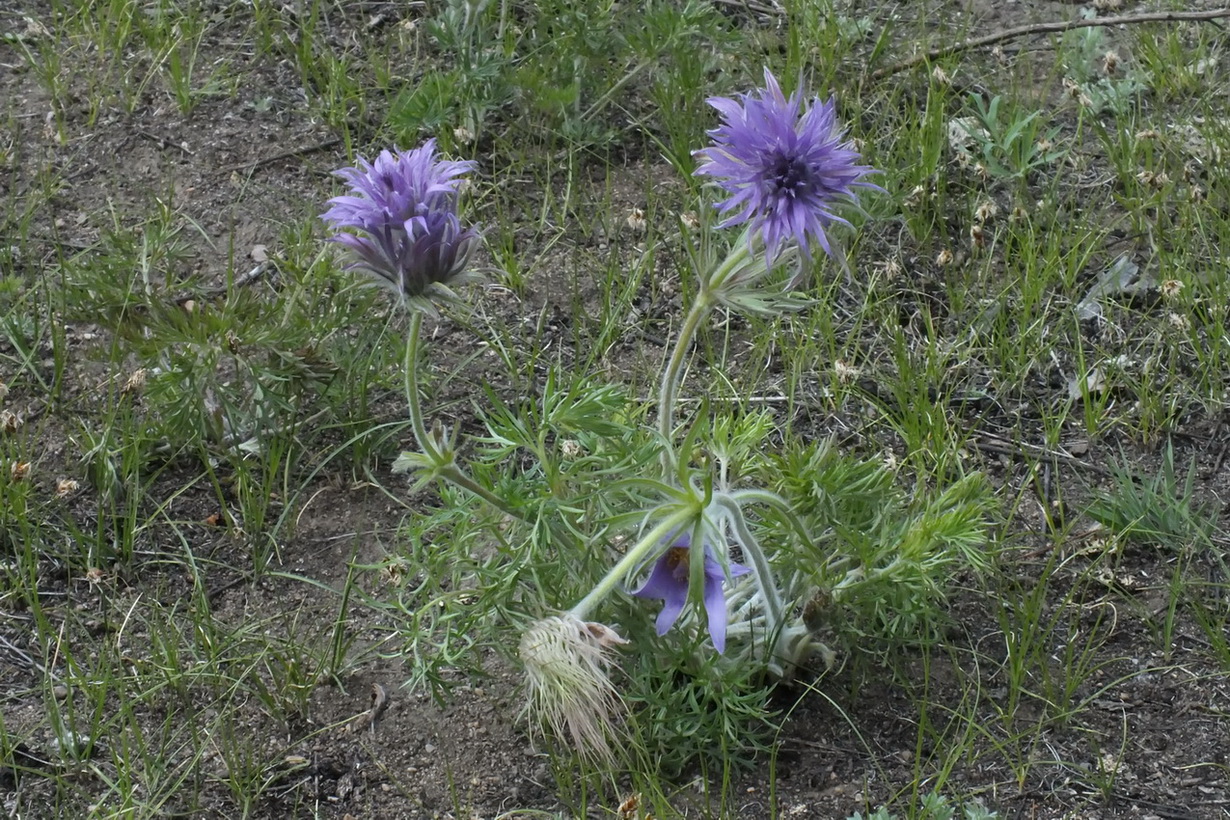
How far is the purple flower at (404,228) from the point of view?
1857 mm

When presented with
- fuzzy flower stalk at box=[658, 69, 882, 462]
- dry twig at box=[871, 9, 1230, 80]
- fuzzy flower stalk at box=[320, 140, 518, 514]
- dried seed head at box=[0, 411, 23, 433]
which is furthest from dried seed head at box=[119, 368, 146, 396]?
dry twig at box=[871, 9, 1230, 80]

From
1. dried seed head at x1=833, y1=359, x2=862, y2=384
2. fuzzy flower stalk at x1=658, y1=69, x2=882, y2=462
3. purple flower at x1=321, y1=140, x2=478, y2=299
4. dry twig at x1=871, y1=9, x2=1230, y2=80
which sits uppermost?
fuzzy flower stalk at x1=658, y1=69, x2=882, y2=462

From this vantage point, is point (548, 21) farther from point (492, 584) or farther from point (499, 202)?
point (492, 584)

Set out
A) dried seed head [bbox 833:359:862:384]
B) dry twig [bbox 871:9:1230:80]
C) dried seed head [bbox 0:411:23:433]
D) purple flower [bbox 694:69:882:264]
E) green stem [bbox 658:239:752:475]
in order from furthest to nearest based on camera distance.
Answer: dry twig [bbox 871:9:1230:80] < dried seed head [bbox 833:359:862:384] < dried seed head [bbox 0:411:23:433] < green stem [bbox 658:239:752:475] < purple flower [bbox 694:69:882:264]

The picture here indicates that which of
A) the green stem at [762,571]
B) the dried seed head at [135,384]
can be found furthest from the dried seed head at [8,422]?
the green stem at [762,571]

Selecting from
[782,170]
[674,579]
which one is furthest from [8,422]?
[782,170]

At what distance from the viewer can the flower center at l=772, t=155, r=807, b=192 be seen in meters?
1.81

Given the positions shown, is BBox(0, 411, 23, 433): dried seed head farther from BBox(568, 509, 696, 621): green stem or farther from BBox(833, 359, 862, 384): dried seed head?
BBox(833, 359, 862, 384): dried seed head

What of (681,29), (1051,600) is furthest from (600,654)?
(681,29)

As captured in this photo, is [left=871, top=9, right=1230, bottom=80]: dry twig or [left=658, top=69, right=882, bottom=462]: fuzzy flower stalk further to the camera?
[left=871, top=9, right=1230, bottom=80]: dry twig

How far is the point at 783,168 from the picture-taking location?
1.81 meters

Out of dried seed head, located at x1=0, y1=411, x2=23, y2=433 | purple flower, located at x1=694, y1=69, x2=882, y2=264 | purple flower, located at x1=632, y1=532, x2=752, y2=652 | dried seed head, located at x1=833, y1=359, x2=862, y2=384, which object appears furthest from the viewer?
dried seed head, located at x1=833, y1=359, x2=862, y2=384

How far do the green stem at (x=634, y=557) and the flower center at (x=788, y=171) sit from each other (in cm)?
48

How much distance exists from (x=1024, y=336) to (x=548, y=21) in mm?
1598
